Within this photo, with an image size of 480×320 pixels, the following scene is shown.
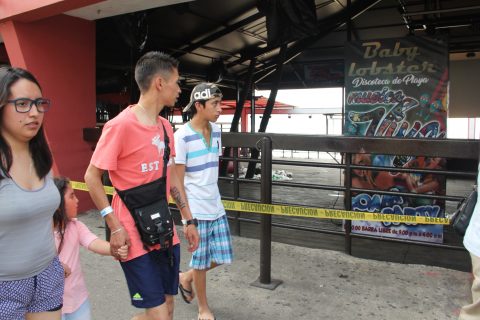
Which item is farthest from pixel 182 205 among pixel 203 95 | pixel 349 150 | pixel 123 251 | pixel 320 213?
pixel 349 150

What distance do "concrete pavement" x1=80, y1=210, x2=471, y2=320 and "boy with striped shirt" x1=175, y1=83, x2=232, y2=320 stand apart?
551 millimetres

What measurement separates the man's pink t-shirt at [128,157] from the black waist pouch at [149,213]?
0.14 feet

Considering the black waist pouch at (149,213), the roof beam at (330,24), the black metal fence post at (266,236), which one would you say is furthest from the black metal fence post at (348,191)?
the roof beam at (330,24)

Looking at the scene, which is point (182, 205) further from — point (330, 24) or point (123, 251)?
point (330, 24)

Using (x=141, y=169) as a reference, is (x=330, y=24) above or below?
above

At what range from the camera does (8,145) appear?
197 cm

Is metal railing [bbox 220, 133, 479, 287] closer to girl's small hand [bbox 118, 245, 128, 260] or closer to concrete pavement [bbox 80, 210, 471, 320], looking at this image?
concrete pavement [bbox 80, 210, 471, 320]

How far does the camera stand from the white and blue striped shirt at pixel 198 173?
3.48 metres

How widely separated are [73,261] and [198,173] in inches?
48.0

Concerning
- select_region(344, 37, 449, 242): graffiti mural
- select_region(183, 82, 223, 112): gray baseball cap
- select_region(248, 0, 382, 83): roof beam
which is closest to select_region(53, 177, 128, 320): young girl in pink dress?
select_region(183, 82, 223, 112): gray baseball cap

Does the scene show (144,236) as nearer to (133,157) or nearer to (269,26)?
(133,157)

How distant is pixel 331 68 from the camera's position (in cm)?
1352

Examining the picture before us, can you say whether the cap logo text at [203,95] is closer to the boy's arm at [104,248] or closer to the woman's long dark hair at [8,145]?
the boy's arm at [104,248]

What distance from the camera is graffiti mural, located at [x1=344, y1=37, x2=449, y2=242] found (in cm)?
563
